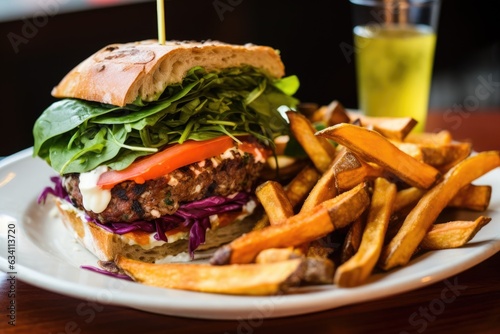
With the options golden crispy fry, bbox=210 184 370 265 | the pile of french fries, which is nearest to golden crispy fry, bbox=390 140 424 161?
the pile of french fries

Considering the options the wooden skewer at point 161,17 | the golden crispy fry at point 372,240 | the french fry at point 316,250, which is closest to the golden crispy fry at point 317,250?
the french fry at point 316,250

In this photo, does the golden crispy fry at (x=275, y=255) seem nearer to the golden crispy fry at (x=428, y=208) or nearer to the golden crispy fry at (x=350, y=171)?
the golden crispy fry at (x=428, y=208)

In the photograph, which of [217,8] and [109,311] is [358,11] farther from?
[109,311]

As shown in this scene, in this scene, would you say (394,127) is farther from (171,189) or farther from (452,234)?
(171,189)

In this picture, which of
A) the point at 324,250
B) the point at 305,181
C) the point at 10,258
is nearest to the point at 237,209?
the point at 305,181

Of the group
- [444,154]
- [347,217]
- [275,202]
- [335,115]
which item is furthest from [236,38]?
[347,217]

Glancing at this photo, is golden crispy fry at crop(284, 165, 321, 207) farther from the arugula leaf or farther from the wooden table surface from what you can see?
the wooden table surface
